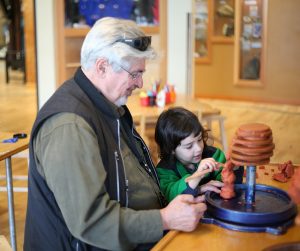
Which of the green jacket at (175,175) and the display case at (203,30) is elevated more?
the display case at (203,30)

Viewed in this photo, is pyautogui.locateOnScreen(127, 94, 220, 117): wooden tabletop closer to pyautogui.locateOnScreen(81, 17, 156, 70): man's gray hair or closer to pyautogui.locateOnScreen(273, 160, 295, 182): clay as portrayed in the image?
pyautogui.locateOnScreen(273, 160, 295, 182): clay

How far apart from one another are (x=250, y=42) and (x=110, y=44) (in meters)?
6.36

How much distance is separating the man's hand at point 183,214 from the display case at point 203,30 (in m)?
6.68

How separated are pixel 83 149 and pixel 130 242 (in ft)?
0.99

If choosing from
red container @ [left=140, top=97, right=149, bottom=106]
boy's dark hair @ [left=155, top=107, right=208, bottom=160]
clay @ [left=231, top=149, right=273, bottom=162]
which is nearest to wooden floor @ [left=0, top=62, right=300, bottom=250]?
red container @ [left=140, top=97, right=149, bottom=106]

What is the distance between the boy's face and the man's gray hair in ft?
1.67

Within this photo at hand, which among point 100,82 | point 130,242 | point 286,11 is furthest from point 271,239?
point 286,11

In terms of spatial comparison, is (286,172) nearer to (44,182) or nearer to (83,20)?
(44,182)

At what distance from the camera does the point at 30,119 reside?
507 cm

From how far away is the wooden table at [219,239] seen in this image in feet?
4.36

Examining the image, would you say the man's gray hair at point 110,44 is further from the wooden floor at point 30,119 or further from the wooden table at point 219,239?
the wooden floor at point 30,119

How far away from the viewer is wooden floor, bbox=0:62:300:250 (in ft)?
12.6

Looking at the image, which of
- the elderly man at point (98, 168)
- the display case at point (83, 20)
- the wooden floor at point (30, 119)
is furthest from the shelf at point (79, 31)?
the elderly man at point (98, 168)

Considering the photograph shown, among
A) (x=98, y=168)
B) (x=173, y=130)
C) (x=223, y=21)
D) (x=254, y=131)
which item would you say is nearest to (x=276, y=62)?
(x=223, y=21)
